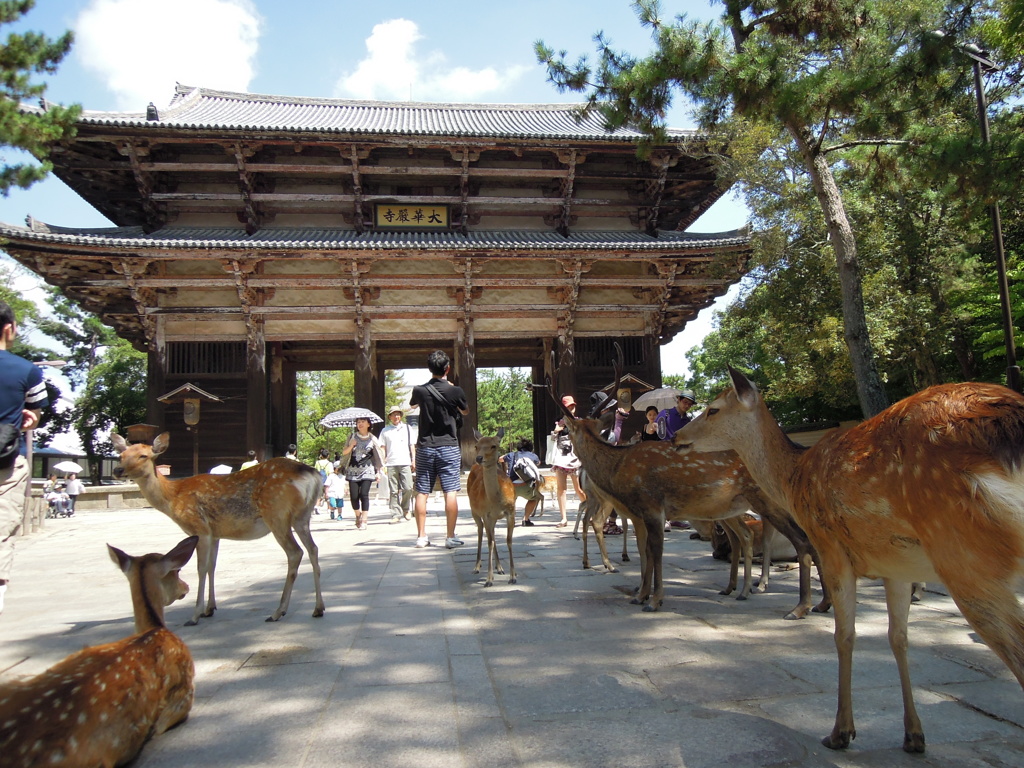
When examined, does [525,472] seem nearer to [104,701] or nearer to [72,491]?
[104,701]

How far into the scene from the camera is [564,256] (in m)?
14.7

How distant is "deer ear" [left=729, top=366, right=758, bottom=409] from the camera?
304 centimetres

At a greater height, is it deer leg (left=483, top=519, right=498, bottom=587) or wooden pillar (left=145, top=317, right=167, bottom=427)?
wooden pillar (left=145, top=317, right=167, bottom=427)

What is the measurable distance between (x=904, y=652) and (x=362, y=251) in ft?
43.5

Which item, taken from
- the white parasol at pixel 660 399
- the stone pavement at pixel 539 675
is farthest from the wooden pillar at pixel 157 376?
the white parasol at pixel 660 399

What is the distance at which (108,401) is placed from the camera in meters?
33.5

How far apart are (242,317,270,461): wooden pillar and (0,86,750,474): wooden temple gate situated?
5cm

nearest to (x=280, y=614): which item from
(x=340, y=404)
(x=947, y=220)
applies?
(x=947, y=220)

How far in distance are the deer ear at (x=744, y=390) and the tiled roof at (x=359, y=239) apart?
38.5 feet

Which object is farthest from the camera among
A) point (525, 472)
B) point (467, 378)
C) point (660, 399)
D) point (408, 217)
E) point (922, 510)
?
point (408, 217)

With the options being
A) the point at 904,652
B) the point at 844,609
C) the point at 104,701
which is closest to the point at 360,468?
the point at 104,701

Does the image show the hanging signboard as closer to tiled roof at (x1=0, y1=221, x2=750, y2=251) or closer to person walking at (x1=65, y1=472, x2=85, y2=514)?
tiled roof at (x1=0, y1=221, x2=750, y2=251)

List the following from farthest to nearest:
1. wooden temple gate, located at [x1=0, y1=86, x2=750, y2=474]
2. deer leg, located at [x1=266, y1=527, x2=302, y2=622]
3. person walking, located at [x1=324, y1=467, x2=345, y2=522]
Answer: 1. wooden temple gate, located at [x1=0, y1=86, x2=750, y2=474]
2. person walking, located at [x1=324, y1=467, x2=345, y2=522]
3. deer leg, located at [x1=266, y1=527, x2=302, y2=622]

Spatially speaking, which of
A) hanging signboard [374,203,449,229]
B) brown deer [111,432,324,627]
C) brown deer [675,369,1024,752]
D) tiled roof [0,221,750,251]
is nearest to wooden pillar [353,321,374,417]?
tiled roof [0,221,750,251]
